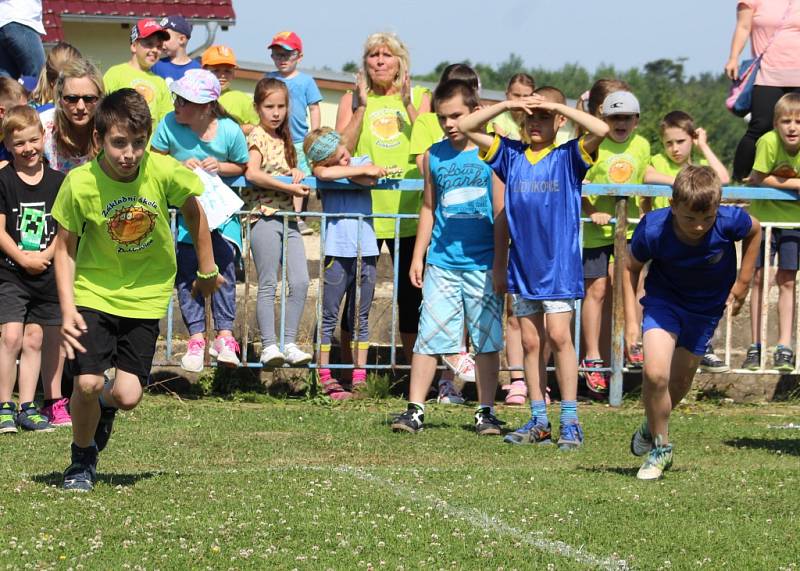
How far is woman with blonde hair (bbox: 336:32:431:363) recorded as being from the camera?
10.9 m

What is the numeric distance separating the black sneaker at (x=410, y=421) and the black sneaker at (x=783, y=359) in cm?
337

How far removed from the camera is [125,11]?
21969 millimetres

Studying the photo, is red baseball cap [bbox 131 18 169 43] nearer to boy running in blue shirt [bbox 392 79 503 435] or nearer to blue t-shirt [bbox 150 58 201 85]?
blue t-shirt [bbox 150 58 201 85]

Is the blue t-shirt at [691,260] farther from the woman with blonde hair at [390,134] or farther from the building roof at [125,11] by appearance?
the building roof at [125,11]

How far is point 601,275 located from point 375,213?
1854mm

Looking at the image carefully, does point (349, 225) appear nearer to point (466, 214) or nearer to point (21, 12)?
point (466, 214)

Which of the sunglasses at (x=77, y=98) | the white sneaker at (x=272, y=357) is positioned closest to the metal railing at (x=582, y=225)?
the white sneaker at (x=272, y=357)

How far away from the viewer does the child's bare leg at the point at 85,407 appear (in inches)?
264

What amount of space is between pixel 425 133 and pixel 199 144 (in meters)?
1.74

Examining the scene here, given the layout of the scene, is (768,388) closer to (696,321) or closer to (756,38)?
(756,38)

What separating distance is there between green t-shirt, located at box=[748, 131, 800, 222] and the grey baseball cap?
156 cm

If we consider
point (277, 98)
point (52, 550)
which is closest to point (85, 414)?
point (52, 550)

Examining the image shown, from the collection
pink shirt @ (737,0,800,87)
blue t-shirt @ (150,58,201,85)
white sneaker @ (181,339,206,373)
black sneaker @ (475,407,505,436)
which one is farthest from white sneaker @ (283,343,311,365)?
pink shirt @ (737,0,800,87)

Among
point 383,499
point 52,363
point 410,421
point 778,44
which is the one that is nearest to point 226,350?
point 52,363
